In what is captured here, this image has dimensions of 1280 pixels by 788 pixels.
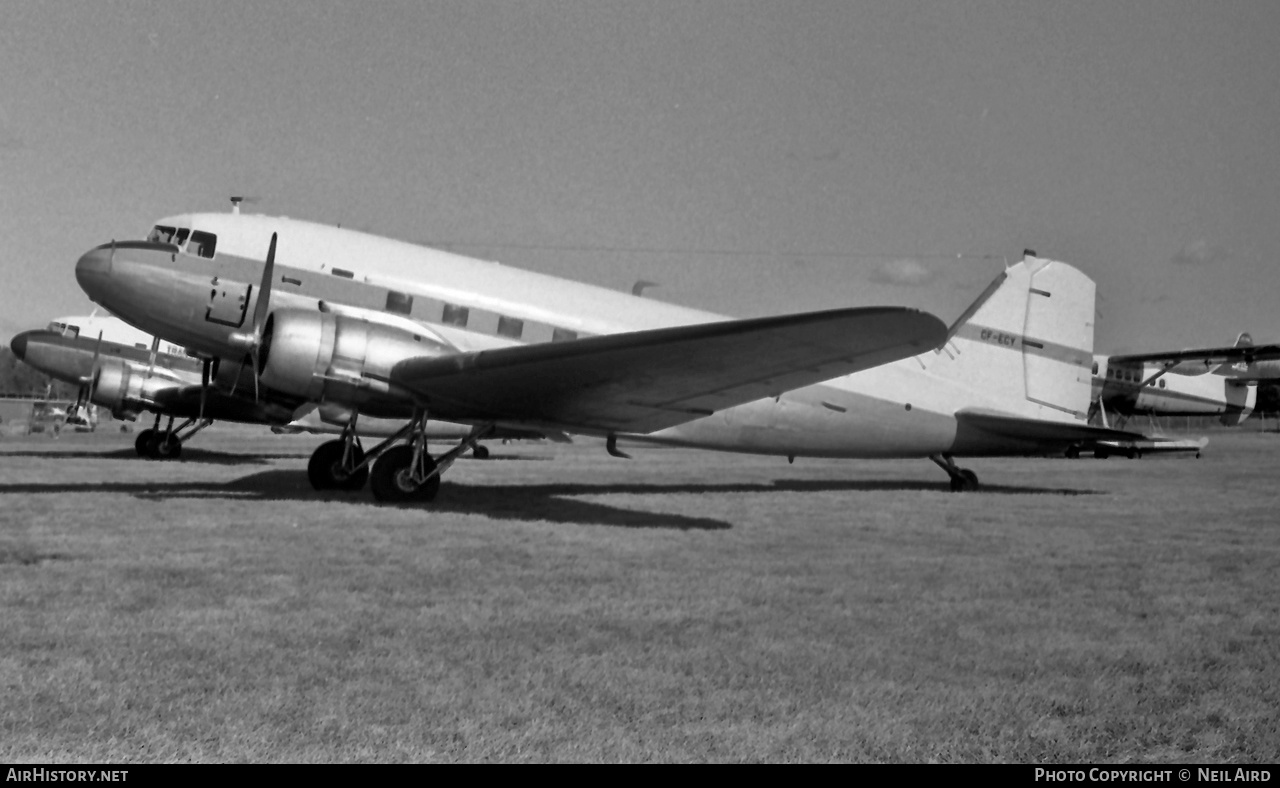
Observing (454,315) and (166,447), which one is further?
(166,447)

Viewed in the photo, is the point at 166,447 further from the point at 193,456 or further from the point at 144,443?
the point at 193,456

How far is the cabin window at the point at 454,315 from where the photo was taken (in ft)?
43.5

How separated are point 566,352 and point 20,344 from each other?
20.2 metres

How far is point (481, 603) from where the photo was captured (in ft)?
19.7

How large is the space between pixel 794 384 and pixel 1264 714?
7717mm

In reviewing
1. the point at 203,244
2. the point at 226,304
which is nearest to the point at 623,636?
the point at 226,304

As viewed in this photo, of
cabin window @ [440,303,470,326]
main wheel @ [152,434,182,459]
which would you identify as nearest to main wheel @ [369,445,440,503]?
cabin window @ [440,303,470,326]

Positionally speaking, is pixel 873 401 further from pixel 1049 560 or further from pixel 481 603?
pixel 481 603

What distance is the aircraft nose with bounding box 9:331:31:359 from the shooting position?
24.5 metres

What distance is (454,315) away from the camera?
43.7 feet

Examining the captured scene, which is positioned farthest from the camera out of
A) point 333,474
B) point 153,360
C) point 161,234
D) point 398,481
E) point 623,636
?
point 153,360

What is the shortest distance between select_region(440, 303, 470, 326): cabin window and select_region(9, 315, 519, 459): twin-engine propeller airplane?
26.9 feet

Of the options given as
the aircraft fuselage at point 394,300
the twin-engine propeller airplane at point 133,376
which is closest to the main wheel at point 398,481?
the aircraft fuselage at point 394,300
